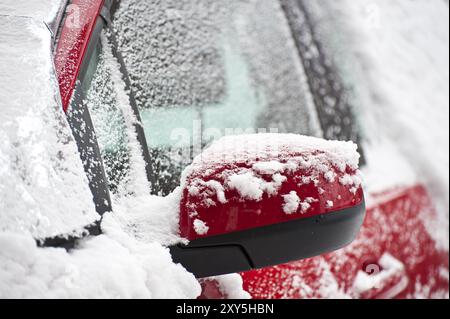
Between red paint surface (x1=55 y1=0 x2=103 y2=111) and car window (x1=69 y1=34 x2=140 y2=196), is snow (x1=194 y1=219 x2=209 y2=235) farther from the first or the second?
red paint surface (x1=55 y1=0 x2=103 y2=111)

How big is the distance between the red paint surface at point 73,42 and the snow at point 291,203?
478 millimetres

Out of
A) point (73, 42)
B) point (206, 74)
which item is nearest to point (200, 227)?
point (73, 42)

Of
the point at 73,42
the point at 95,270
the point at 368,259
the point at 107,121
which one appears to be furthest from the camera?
the point at 368,259

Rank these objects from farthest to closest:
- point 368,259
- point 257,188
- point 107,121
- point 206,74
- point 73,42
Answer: point 368,259 → point 206,74 → point 107,121 → point 73,42 → point 257,188

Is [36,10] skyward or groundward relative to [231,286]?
skyward

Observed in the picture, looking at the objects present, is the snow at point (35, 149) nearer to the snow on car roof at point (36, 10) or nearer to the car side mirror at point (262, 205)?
the snow on car roof at point (36, 10)

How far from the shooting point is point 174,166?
145cm

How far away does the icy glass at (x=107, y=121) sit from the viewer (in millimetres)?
1206

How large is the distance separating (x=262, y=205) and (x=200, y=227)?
0.13 metres

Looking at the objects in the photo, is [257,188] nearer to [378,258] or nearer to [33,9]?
[33,9]

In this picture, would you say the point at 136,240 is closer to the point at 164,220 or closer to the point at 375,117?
the point at 164,220

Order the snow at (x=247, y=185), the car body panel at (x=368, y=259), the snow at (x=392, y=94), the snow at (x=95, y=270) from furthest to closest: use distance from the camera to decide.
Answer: the snow at (x=392, y=94) < the car body panel at (x=368, y=259) < the snow at (x=247, y=185) < the snow at (x=95, y=270)

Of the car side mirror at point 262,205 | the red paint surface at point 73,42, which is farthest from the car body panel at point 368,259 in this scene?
the car side mirror at point 262,205

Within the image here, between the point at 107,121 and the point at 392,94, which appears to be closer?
the point at 107,121
